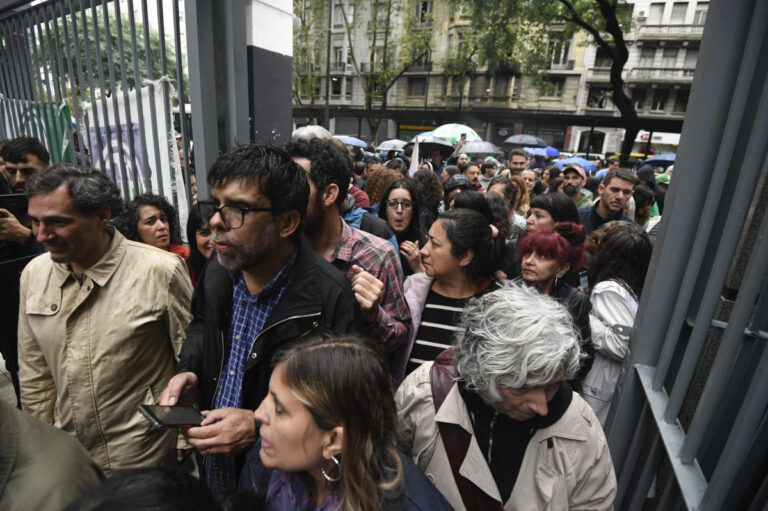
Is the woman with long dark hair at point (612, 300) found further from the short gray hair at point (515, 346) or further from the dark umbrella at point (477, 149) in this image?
the dark umbrella at point (477, 149)

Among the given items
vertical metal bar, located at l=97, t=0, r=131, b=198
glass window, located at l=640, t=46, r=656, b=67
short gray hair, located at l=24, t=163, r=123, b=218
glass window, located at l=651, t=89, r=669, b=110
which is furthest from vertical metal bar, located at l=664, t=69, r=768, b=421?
glass window, located at l=651, t=89, r=669, b=110

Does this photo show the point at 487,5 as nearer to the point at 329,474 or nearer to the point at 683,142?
the point at 683,142

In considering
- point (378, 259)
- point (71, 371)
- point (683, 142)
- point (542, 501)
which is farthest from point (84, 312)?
point (683, 142)

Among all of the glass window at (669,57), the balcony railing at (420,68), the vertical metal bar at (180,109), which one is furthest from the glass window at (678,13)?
the vertical metal bar at (180,109)

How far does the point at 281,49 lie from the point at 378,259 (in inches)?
79.8

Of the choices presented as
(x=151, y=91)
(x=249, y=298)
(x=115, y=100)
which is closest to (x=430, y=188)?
(x=151, y=91)

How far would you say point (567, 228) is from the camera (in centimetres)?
309

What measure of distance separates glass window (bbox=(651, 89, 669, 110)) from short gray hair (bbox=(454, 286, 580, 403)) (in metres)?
41.0

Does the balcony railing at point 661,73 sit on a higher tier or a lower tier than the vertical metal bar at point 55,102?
higher

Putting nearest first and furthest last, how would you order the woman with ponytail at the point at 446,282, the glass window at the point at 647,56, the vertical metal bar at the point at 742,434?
the vertical metal bar at the point at 742,434 → the woman with ponytail at the point at 446,282 → the glass window at the point at 647,56

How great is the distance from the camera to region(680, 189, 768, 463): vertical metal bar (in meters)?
0.98

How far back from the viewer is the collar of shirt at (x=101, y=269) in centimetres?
187

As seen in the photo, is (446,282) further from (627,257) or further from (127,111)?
(127,111)

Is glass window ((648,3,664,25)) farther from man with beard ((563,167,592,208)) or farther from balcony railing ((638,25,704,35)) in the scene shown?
man with beard ((563,167,592,208))
